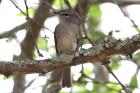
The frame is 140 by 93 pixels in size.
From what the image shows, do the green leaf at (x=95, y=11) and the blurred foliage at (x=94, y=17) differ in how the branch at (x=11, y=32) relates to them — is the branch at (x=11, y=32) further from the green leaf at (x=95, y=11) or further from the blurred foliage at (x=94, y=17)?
the green leaf at (x=95, y=11)

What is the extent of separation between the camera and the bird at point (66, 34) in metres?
3.98

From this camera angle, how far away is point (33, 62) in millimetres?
2424

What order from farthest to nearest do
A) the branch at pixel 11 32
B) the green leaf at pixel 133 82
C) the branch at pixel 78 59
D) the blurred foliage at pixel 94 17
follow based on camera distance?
the blurred foliage at pixel 94 17
the branch at pixel 11 32
the green leaf at pixel 133 82
the branch at pixel 78 59

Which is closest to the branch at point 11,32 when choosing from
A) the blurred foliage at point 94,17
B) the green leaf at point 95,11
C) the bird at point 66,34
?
the bird at point 66,34

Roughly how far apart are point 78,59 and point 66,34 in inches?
63.8

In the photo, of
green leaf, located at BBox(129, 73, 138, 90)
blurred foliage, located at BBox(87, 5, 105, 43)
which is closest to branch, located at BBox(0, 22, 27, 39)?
blurred foliage, located at BBox(87, 5, 105, 43)

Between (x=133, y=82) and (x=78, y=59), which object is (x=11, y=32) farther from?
(x=78, y=59)

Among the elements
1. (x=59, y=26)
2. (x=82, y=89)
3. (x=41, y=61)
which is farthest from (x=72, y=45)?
(x=41, y=61)

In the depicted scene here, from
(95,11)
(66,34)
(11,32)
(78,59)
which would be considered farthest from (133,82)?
(78,59)

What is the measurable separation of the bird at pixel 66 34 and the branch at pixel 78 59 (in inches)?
57.4

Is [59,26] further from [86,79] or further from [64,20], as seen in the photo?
[86,79]

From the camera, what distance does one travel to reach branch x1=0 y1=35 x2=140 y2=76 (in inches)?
90.5

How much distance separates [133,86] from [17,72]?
67.8 inches

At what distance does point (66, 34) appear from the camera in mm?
4047
